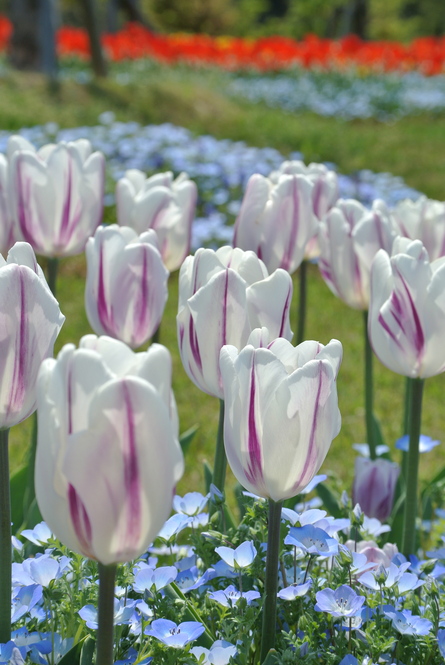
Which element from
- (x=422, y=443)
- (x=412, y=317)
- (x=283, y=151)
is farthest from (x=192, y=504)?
(x=283, y=151)

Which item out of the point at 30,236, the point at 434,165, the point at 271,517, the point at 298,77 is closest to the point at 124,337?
the point at 30,236

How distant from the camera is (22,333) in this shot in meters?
1.06

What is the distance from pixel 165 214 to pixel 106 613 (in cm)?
110

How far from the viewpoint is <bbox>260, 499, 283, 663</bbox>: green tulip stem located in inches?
43.9

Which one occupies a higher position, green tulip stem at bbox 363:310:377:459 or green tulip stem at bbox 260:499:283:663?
green tulip stem at bbox 260:499:283:663

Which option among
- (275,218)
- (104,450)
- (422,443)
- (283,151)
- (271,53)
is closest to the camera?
(104,450)

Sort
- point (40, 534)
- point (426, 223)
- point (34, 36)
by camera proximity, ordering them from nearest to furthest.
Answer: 1. point (40, 534)
2. point (426, 223)
3. point (34, 36)

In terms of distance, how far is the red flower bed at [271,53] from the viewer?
597 inches

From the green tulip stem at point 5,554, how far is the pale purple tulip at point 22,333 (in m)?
0.10

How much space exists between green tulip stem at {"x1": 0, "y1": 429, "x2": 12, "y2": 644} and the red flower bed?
48.7ft

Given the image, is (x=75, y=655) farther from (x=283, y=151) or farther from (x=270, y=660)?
(x=283, y=151)

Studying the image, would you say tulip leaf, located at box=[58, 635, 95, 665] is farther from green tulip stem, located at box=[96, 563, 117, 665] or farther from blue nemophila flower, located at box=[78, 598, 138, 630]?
green tulip stem, located at box=[96, 563, 117, 665]

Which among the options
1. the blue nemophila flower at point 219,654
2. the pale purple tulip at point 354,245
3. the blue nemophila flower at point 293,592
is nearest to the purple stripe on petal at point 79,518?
the blue nemophila flower at point 219,654

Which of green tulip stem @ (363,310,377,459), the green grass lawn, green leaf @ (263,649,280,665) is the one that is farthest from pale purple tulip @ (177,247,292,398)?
the green grass lawn
